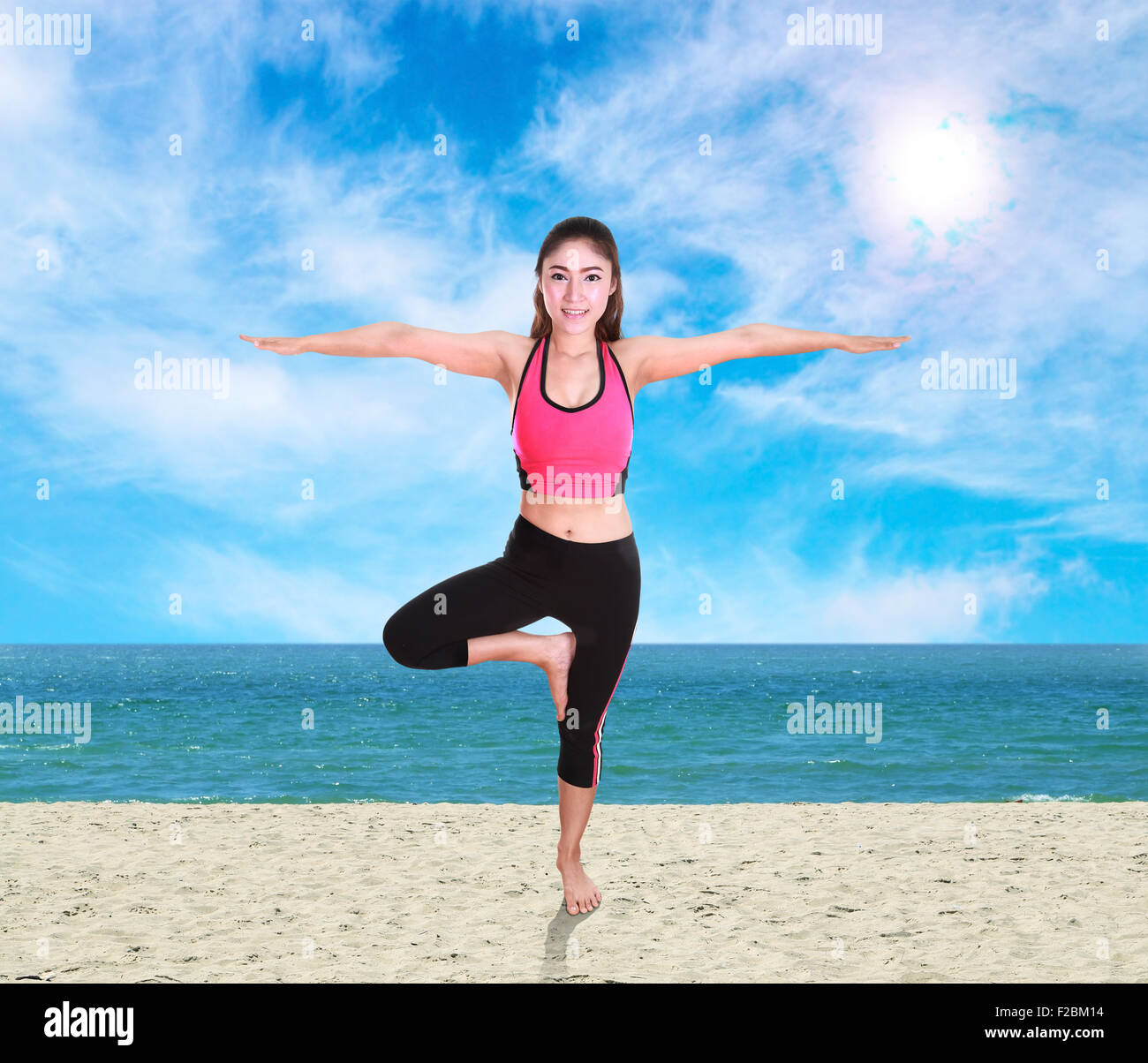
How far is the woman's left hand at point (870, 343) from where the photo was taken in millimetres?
4207

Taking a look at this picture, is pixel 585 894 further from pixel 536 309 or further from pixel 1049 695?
pixel 1049 695

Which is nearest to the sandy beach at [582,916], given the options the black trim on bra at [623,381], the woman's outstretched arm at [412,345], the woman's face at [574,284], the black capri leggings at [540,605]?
the black capri leggings at [540,605]

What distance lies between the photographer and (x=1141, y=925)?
210 inches

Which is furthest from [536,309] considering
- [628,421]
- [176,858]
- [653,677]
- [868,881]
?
[653,677]

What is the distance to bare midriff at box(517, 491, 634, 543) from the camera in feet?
13.8

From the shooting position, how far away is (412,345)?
409 cm

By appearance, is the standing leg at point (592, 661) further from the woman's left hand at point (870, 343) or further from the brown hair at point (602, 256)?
the woman's left hand at point (870, 343)

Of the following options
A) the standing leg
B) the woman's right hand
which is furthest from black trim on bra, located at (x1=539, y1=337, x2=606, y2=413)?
the woman's right hand

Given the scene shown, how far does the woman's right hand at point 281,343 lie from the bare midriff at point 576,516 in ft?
3.82

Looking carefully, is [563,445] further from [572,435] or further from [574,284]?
[574,284]

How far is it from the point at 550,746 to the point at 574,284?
17.4 m

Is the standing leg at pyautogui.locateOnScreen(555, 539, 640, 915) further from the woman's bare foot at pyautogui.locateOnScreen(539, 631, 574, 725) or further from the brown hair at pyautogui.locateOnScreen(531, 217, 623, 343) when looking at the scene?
the brown hair at pyautogui.locateOnScreen(531, 217, 623, 343)

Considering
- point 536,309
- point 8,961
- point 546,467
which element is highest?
point 536,309
